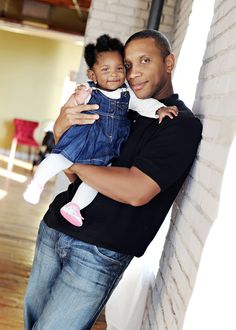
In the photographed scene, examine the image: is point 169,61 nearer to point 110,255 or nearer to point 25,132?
point 110,255

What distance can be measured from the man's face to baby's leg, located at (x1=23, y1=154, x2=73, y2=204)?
376 mm

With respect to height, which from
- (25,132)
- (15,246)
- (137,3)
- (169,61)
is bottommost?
(15,246)

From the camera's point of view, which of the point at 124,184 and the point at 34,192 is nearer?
the point at 124,184

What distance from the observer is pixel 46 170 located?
5.88 feet

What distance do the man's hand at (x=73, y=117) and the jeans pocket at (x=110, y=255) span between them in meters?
0.44

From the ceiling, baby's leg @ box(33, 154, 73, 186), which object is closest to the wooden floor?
baby's leg @ box(33, 154, 73, 186)

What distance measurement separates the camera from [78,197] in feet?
5.41

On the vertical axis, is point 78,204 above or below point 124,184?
below

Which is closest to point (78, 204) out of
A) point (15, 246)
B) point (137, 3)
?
point (137, 3)

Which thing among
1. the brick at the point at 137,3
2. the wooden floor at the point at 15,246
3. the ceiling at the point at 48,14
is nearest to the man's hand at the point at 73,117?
the wooden floor at the point at 15,246

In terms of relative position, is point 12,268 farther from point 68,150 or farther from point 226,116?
point 226,116

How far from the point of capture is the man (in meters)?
1.48

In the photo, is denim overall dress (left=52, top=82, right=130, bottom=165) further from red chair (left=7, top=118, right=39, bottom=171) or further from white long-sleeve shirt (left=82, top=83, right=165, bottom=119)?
red chair (left=7, top=118, right=39, bottom=171)

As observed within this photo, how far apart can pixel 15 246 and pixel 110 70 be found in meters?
2.72
